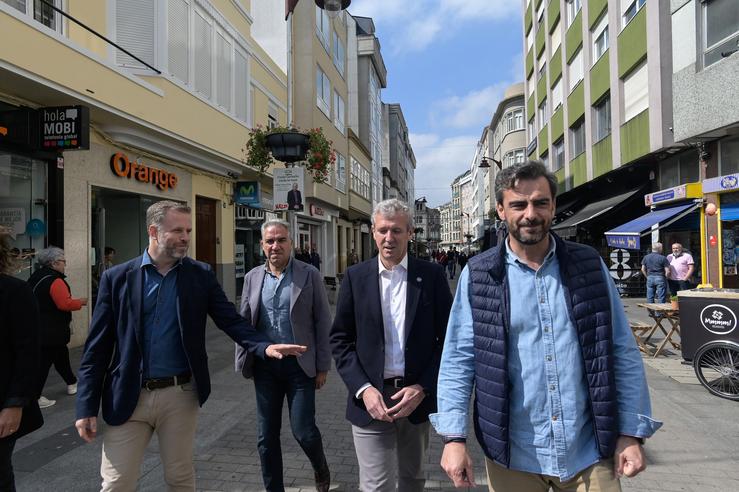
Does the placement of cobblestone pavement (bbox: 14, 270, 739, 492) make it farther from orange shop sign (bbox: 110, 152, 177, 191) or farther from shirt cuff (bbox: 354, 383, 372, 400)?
orange shop sign (bbox: 110, 152, 177, 191)

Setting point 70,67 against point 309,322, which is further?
point 70,67

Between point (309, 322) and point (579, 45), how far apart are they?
75.6 ft

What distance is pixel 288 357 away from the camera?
3.21 m

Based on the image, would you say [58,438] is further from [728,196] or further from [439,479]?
[728,196]

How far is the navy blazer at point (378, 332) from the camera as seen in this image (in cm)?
251

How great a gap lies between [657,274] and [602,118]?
10.1 meters

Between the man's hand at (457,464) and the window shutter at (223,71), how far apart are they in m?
12.4

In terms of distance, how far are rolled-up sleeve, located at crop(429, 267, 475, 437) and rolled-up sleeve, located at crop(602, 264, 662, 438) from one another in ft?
1.78

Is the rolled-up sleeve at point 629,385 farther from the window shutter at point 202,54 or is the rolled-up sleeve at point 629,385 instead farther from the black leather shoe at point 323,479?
the window shutter at point 202,54

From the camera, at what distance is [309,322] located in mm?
3441

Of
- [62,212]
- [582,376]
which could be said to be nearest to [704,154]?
[582,376]

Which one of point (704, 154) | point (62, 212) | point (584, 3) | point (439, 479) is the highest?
point (584, 3)

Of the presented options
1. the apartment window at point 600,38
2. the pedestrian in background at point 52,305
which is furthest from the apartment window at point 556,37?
the pedestrian in background at point 52,305

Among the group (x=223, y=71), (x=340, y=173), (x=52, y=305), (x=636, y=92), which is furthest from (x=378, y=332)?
(x=340, y=173)
